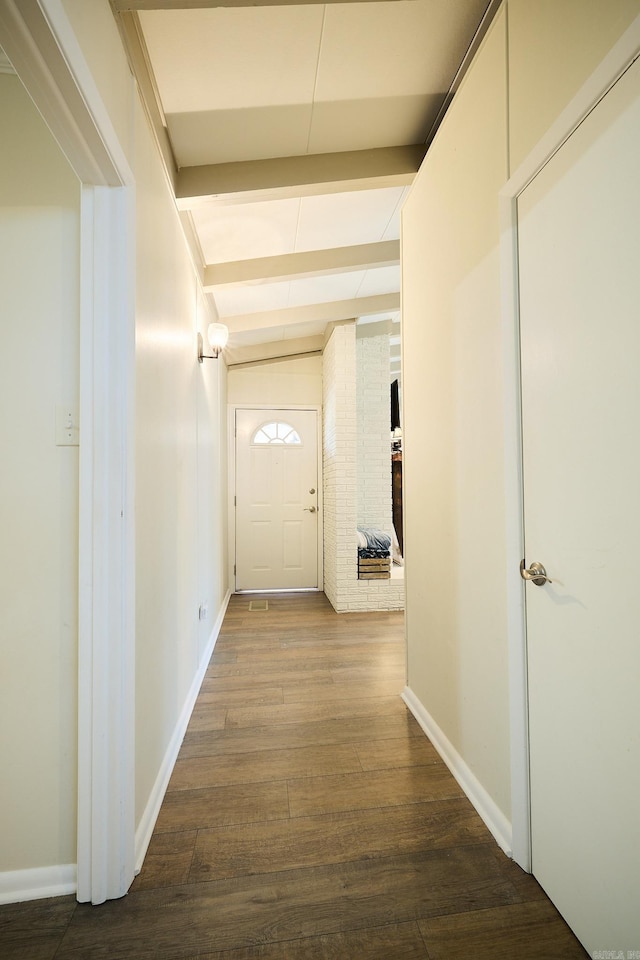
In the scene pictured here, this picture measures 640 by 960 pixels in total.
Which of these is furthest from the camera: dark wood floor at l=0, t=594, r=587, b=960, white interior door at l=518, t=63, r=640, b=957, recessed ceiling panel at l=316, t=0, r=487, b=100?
recessed ceiling panel at l=316, t=0, r=487, b=100

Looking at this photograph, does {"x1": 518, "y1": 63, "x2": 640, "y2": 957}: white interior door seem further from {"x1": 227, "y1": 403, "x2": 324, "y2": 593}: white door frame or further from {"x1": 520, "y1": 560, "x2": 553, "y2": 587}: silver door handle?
{"x1": 227, "y1": 403, "x2": 324, "y2": 593}: white door frame

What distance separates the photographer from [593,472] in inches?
38.8

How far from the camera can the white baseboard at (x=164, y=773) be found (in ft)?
4.36

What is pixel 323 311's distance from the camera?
3.85 m

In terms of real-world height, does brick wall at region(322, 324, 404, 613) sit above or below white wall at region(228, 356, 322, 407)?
below

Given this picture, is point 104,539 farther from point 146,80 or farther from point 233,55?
point 233,55

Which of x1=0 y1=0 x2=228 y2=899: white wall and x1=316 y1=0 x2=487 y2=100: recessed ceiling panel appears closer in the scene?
x1=0 y1=0 x2=228 y2=899: white wall

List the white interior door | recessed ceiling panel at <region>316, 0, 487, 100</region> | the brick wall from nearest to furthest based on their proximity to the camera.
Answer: the white interior door
recessed ceiling panel at <region>316, 0, 487, 100</region>
the brick wall

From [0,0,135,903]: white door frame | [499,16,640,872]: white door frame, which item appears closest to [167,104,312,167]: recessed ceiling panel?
[0,0,135,903]: white door frame

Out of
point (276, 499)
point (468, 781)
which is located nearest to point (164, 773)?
point (468, 781)

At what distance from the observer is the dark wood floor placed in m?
1.06

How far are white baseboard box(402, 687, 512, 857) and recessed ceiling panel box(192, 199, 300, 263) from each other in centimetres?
269

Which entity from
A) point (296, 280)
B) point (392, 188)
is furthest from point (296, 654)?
point (392, 188)

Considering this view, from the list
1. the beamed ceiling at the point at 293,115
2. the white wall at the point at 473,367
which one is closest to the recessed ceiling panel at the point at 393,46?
the beamed ceiling at the point at 293,115
